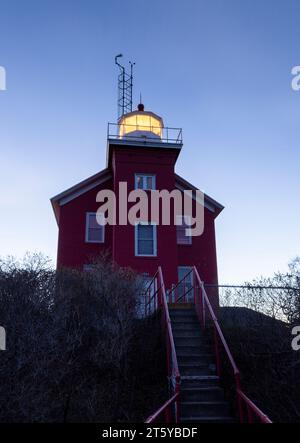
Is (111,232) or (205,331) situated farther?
(111,232)

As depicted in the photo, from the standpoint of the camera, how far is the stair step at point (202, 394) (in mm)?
8086

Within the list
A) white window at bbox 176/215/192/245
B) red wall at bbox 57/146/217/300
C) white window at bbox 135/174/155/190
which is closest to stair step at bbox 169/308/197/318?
red wall at bbox 57/146/217/300

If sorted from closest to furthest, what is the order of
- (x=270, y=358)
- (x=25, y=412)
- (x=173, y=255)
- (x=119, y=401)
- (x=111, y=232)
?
1. (x=25, y=412)
2. (x=119, y=401)
3. (x=270, y=358)
4. (x=173, y=255)
5. (x=111, y=232)

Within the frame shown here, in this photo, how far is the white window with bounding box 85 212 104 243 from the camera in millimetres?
20750

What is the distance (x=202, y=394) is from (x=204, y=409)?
34 cm

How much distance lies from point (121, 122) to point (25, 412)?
62.5 feet

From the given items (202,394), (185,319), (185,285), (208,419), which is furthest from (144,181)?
(208,419)

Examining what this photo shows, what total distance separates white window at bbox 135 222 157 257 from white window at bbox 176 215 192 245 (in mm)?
2466

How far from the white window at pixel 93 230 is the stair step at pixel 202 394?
13.1 metres

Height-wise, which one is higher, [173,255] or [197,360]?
[173,255]

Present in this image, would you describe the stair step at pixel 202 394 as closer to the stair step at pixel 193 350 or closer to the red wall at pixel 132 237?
the stair step at pixel 193 350
